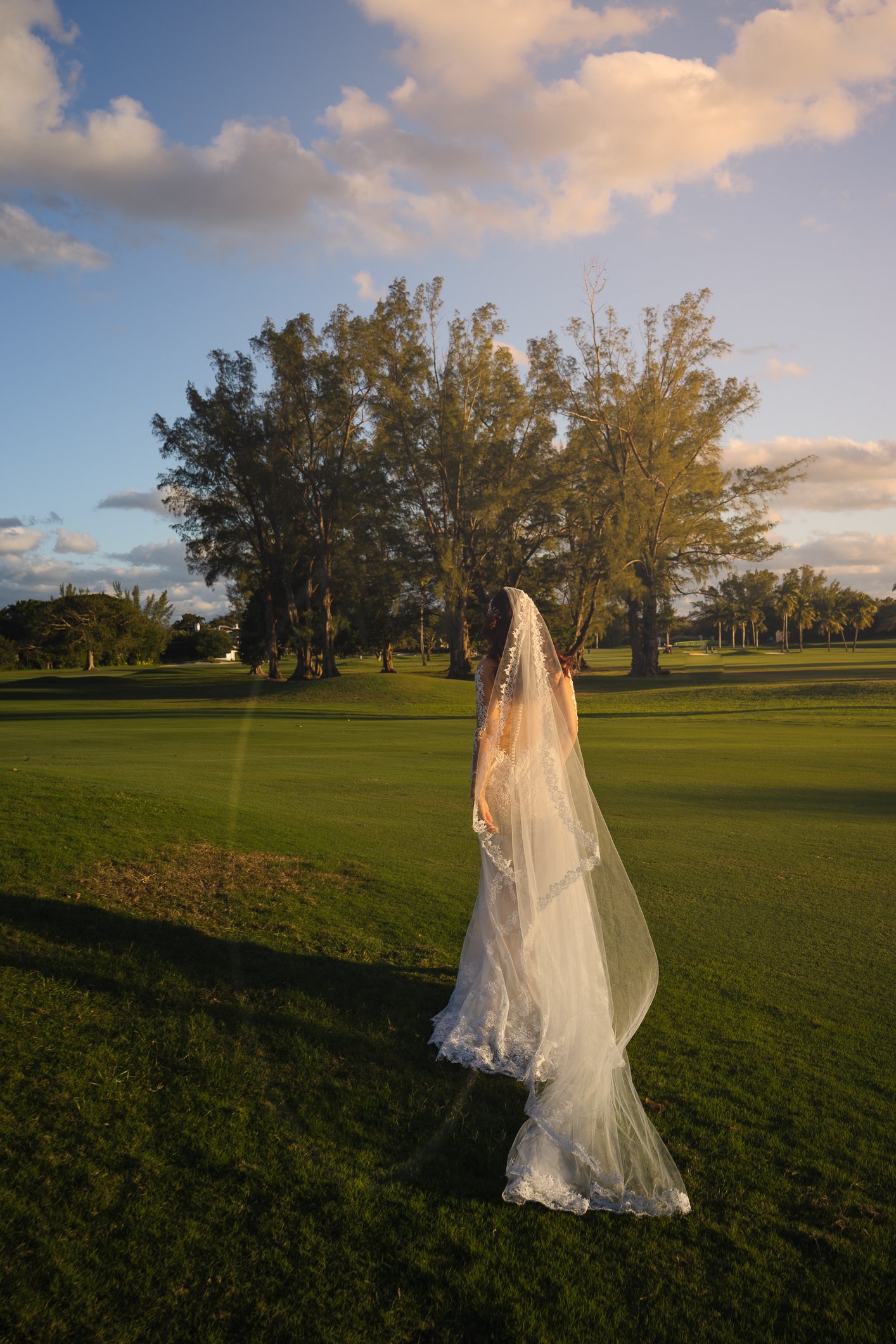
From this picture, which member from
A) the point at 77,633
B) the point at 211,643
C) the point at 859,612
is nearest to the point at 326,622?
the point at 77,633

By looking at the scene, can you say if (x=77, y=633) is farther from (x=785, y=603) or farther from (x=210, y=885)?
(x=785, y=603)

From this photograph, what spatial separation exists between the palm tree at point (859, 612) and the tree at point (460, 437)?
74.8 meters

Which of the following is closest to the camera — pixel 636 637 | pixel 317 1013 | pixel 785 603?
pixel 317 1013

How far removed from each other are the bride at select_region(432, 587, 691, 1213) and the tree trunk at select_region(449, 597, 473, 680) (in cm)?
4043

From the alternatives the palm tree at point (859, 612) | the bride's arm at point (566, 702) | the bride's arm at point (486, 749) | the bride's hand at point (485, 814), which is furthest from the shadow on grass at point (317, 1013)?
the palm tree at point (859, 612)

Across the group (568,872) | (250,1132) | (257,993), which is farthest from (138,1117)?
(568,872)

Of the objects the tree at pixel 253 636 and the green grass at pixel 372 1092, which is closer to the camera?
the green grass at pixel 372 1092

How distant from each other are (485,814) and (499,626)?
1.12 metres

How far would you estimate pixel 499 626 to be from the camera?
5230 mm

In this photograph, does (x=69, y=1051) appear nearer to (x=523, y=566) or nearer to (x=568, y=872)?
(x=568, y=872)

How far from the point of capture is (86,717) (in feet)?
109

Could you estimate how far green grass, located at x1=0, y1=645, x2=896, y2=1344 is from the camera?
9.37 ft

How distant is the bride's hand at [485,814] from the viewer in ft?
16.6

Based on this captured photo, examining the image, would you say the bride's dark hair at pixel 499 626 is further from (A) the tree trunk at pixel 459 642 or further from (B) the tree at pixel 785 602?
(B) the tree at pixel 785 602
